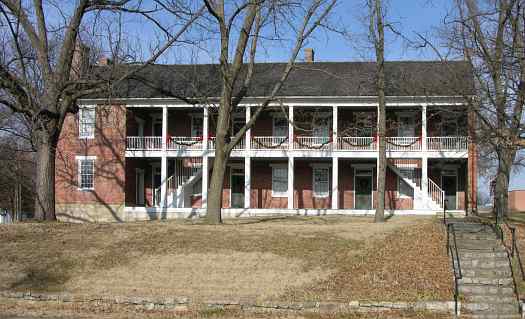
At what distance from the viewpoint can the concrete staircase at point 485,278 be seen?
507 inches

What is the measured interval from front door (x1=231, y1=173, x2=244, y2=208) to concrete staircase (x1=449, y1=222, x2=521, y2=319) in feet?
61.1

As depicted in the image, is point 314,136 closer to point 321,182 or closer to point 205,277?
point 321,182

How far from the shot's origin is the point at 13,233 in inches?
760

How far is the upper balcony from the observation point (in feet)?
102

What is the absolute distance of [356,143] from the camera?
105 feet

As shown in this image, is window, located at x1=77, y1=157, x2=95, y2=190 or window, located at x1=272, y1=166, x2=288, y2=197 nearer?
window, located at x1=77, y1=157, x2=95, y2=190

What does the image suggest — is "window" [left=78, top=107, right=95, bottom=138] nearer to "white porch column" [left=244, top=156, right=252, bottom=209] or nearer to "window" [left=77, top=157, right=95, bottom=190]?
"window" [left=77, top=157, right=95, bottom=190]

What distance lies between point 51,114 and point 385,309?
1338 cm

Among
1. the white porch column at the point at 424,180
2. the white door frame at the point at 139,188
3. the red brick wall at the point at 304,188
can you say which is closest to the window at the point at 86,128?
the white door frame at the point at 139,188

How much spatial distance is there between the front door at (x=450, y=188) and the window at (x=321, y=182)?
251 inches

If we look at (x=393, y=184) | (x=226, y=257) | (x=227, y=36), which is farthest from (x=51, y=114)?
(x=393, y=184)

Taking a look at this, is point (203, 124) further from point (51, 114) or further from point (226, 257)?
point (226, 257)

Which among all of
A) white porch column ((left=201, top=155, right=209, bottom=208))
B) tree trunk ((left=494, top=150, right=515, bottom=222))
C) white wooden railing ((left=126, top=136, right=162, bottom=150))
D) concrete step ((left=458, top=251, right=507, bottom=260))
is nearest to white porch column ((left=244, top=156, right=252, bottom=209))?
white porch column ((left=201, top=155, right=209, bottom=208))

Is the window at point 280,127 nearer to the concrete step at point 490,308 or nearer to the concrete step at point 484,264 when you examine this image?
the concrete step at point 484,264
